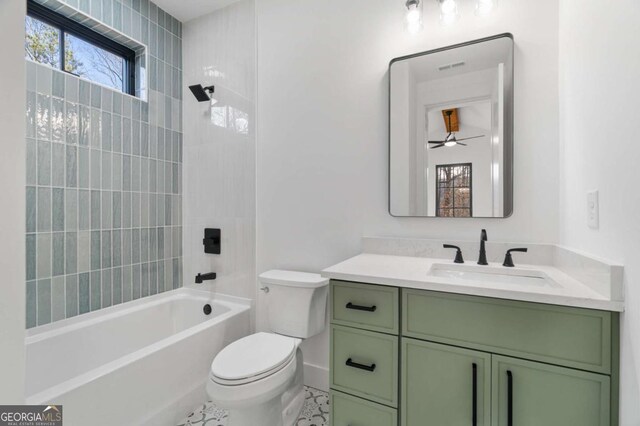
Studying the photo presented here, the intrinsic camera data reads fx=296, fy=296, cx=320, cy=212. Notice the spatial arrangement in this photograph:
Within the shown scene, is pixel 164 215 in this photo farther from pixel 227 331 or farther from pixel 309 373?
pixel 309 373

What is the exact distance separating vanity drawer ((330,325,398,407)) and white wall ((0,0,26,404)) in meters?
1.01

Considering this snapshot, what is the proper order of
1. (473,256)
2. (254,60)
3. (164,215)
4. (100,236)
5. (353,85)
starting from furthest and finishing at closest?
(164,215) → (254,60) → (100,236) → (353,85) → (473,256)

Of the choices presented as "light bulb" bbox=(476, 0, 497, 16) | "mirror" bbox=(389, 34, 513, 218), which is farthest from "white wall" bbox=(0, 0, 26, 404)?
"light bulb" bbox=(476, 0, 497, 16)

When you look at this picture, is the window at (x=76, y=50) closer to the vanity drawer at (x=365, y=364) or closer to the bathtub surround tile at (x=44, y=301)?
the bathtub surround tile at (x=44, y=301)

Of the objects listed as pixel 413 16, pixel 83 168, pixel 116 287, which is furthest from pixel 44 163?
pixel 413 16

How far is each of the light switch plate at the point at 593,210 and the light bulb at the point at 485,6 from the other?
40.4 inches

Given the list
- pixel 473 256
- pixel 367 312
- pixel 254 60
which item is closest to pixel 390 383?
pixel 367 312

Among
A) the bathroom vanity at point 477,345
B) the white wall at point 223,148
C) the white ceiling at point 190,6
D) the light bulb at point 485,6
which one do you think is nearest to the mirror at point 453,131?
the light bulb at point 485,6

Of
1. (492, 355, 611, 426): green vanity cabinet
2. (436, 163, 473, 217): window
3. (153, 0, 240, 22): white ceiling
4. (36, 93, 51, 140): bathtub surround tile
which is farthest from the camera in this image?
(153, 0, 240, 22): white ceiling

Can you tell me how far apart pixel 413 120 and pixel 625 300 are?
3.88ft

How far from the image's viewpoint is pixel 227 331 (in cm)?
200

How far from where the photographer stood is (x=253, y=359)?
4.68 ft

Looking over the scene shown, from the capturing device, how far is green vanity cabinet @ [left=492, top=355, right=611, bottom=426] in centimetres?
89

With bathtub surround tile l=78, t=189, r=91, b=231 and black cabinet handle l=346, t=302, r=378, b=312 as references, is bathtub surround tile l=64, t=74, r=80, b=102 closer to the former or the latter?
bathtub surround tile l=78, t=189, r=91, b=231
